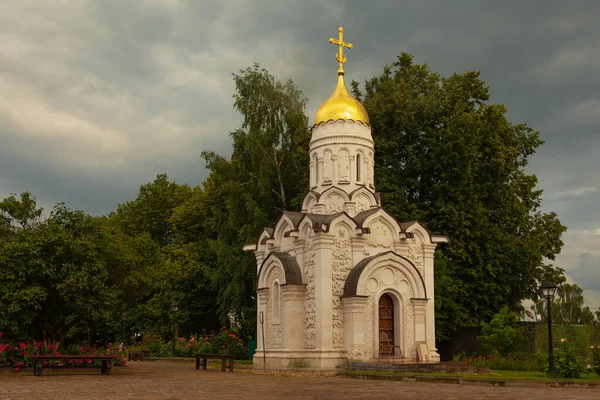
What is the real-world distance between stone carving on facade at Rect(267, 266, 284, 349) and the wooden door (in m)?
3.63

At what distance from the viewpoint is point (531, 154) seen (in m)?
34.3

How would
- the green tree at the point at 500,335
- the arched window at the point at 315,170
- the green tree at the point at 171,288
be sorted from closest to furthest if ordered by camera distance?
the green tree at the point at 500,335, the arched window at the point at 315,170, the green tree at the point at 171,288

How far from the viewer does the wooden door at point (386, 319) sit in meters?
23.1

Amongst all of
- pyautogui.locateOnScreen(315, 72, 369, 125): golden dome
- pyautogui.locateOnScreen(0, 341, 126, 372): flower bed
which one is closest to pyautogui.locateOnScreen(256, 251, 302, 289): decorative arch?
pyautogui.locateOnScreen(315, 72, 369, 125): golden dome

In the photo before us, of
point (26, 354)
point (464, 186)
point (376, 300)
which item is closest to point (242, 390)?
point (26, 354)

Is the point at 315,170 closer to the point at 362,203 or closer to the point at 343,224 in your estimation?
the point at 362,203

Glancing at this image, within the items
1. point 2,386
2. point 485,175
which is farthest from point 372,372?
point 485,175

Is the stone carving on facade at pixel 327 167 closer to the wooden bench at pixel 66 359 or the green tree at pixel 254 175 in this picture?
the green tree at pixel 254 175

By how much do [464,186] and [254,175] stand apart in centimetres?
1078

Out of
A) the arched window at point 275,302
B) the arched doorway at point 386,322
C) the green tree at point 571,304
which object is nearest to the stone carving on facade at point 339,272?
the arched doorway at point 386,322

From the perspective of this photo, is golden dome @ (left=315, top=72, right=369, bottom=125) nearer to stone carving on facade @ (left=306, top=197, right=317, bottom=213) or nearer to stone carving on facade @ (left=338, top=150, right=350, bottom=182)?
stone carving on facade @ (left=338, top=150, right=350, bottom=182)

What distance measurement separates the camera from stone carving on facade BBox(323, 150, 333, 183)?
2576 cm

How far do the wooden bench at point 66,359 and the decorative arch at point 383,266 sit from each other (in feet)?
26.7

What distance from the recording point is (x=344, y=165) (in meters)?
25.8
